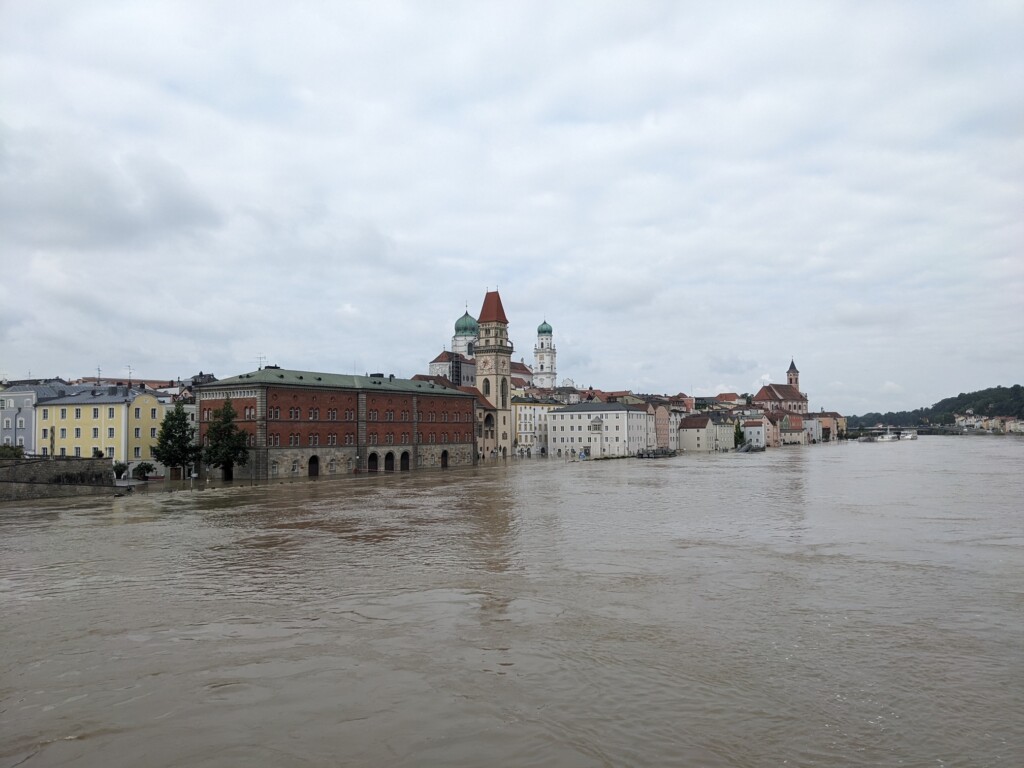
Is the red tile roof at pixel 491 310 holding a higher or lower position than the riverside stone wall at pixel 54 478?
higher

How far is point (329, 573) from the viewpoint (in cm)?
2484

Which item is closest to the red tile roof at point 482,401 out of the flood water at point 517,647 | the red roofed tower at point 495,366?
the red roofed tower at point 495,366

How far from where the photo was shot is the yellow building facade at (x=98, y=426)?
228ft

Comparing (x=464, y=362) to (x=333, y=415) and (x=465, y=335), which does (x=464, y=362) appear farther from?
(x=333, y=415)

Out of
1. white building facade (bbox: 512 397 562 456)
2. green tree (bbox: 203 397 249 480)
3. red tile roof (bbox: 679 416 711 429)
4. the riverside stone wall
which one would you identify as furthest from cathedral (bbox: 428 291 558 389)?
the riverside stone wall

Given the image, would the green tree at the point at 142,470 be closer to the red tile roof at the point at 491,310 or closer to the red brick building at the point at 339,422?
the red brick building at the point at 339,422

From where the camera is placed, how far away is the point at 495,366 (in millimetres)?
124312

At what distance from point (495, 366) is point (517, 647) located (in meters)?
108

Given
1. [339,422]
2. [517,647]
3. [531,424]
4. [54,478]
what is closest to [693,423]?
[531,424]

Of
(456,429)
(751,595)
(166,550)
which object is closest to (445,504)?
(166,550)

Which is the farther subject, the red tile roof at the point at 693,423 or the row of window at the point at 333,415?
the red tile roof at the point at 693,423

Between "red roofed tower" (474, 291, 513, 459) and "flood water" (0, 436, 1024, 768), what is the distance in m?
89.3

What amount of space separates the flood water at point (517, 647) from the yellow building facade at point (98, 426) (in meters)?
37.1

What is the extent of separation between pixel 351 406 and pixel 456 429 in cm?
1975
